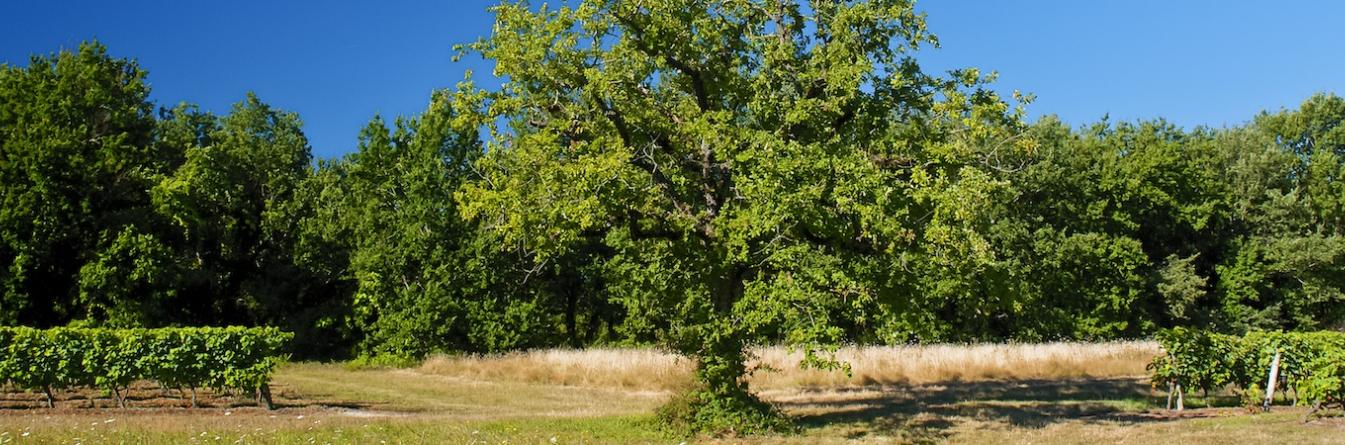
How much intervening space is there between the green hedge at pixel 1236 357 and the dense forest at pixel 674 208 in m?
3.92

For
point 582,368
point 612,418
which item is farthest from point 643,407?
point 582,368

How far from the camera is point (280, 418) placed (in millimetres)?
19438

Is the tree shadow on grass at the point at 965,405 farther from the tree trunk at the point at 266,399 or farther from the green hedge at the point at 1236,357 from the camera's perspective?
the tree trunk at the point at 266,399

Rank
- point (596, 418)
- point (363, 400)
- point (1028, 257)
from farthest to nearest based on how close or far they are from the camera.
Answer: point (1028, 257) < point (363, 400) < point (596, 418)

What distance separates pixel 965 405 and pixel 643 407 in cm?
755

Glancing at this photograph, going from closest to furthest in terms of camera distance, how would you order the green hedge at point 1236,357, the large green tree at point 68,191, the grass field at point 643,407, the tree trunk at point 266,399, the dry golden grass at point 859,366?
the grass field at point 643,407 < the tree trunk at point 266,399 < the green hedge at point 1236,357 < the dry golden grass at point 859,366 < the large green tree at point 68,191

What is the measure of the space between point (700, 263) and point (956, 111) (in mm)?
Result: 5300

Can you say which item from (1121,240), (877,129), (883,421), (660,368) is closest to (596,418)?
(883,421)

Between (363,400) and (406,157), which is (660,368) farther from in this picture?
(406,157)

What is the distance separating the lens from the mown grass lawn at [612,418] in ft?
53.5

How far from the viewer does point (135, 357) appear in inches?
904

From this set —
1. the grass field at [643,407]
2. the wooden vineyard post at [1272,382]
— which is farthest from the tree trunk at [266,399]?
the wooden vineyard post at [1272,382]

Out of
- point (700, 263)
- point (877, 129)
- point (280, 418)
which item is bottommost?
point (280, 418)

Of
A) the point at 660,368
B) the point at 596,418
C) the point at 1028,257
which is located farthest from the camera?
the point at 1028,257
